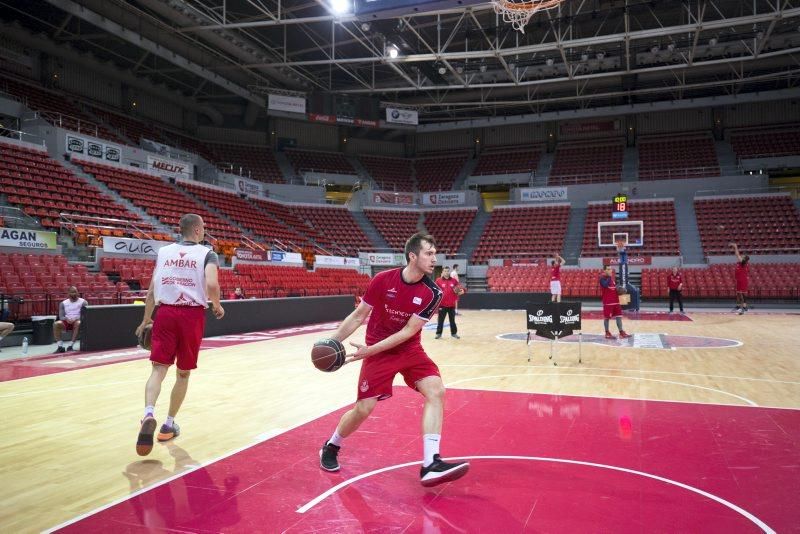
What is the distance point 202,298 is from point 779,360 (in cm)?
1002

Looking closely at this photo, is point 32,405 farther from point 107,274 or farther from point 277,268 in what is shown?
point 277,268

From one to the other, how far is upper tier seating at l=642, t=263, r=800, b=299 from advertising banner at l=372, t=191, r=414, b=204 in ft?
56.0

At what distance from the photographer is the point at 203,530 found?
3.03 m

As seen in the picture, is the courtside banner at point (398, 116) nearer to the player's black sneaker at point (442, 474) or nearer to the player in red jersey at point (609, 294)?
the player in red jersey at point (609, 294)

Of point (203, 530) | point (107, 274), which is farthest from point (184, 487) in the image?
point (107, 274)

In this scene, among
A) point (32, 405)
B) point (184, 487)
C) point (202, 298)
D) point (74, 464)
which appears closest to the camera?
point (184, 487)

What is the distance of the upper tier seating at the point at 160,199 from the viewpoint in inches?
917

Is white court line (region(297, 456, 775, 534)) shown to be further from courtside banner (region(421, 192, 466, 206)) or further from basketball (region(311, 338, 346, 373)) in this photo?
courtside banner (region(421, 192, 466, 206))

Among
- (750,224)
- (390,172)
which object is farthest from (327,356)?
(390,172)

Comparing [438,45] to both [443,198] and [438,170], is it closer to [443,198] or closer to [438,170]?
[443,198]

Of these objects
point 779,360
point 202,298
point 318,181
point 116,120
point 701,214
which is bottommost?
point 779,360

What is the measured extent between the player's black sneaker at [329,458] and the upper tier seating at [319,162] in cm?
3624

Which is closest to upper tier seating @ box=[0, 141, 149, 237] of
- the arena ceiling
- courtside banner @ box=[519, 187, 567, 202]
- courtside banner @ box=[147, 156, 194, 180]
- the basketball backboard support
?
courtside banner @ box=[147, 156, 194, 180]

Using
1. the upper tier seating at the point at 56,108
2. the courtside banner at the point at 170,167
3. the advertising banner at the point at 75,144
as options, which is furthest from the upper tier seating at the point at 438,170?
the advertising banner at the point at 75,144
